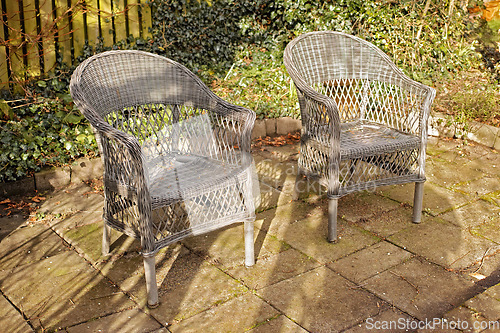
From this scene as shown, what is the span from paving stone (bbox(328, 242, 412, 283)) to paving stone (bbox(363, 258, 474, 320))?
0.16ft

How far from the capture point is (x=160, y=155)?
122 inches

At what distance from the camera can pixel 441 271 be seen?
2760mm

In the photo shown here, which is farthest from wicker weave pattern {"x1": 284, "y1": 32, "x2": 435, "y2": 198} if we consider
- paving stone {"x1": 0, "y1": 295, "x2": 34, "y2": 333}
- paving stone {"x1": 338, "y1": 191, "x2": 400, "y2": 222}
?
paving stone {"x1": 0, "y1": 295, "x2": 34, "y2": 333}

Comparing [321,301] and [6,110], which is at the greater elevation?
[6,110]

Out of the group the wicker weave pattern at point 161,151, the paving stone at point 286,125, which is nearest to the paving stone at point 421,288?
the wicker weave pattern at point 161,151

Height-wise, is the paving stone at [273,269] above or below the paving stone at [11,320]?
above

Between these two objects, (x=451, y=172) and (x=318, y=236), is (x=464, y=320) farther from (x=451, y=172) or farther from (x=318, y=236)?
(x=451, y=172)

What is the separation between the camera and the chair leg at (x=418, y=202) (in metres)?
3.28

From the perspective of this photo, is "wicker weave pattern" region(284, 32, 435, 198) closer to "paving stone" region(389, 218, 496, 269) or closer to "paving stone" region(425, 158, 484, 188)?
"paving stone" region(389, 218, 496, 269)

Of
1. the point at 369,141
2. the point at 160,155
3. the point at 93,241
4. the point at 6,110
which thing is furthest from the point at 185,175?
the point at 6,110

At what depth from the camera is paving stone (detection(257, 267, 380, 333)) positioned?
2350 mm

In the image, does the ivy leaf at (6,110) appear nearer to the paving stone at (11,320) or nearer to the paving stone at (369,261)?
the paving stone at (11,320)

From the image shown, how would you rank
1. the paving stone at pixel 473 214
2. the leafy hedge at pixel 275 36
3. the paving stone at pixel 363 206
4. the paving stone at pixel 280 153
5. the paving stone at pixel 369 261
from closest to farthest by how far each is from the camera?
1. the paving stone at pixel 369 261
2. the paving stone at pixel 473 214
3. the paving stone at pixel 363 206
4. the paving stone at pixel 280 153
5. the leafy hedge at pixel 275 36

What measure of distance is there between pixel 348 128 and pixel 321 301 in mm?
1430
